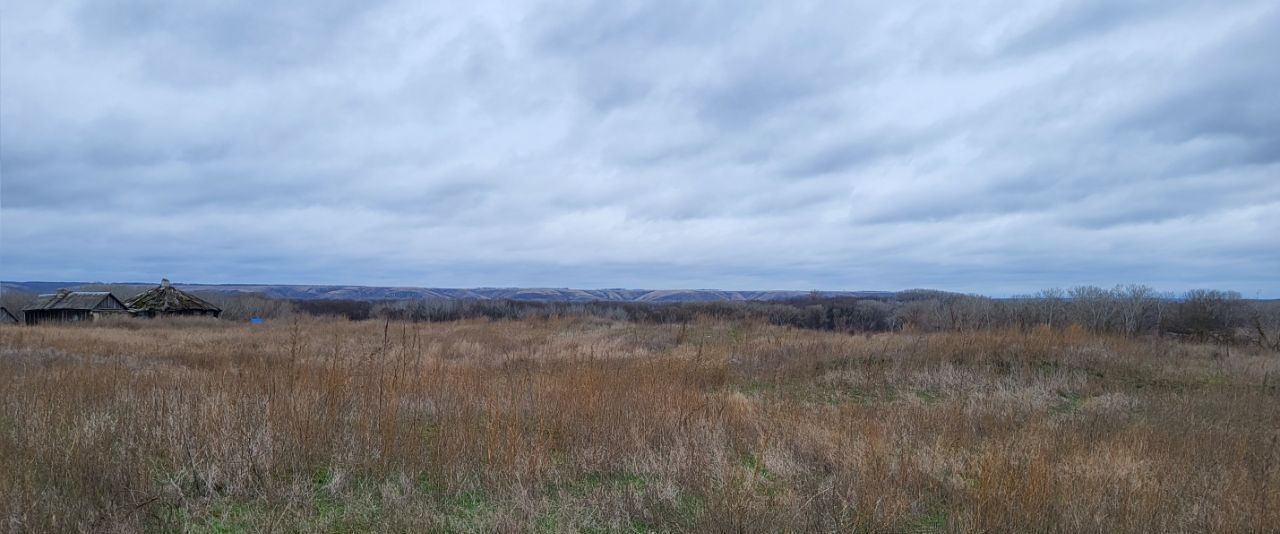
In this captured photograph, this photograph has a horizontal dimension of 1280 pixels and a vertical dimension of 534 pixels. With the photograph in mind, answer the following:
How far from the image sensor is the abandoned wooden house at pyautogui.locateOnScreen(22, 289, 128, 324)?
3853 cm

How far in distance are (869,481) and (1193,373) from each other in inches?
394

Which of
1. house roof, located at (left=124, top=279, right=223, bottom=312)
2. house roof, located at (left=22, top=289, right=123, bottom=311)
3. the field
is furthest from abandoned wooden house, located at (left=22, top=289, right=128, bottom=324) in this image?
the field

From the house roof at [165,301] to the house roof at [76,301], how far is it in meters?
2.39

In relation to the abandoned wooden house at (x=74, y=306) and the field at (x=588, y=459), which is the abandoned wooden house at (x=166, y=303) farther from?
the field at (x=588, y=459)

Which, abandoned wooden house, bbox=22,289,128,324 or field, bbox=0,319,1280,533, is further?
abandoned wooden house, bbox=22,289,128,324

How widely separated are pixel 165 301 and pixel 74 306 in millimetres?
7058

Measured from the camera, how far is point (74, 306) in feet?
128

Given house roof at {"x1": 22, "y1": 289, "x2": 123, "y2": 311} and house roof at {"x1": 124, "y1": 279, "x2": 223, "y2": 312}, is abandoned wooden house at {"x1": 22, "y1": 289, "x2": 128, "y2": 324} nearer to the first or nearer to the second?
house roof at {"x1": 22, "y1": 289, "x2": 123, "y2": 311}

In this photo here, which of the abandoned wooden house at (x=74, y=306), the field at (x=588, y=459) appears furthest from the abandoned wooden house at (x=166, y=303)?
the field at (x=588, y=459)

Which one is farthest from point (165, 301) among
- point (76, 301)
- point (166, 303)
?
point (76, 301)

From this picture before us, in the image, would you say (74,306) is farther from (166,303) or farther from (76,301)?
(166,303)

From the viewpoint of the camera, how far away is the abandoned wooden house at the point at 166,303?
36375 mm

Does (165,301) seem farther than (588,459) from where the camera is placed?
Yes

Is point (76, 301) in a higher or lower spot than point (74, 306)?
higher
